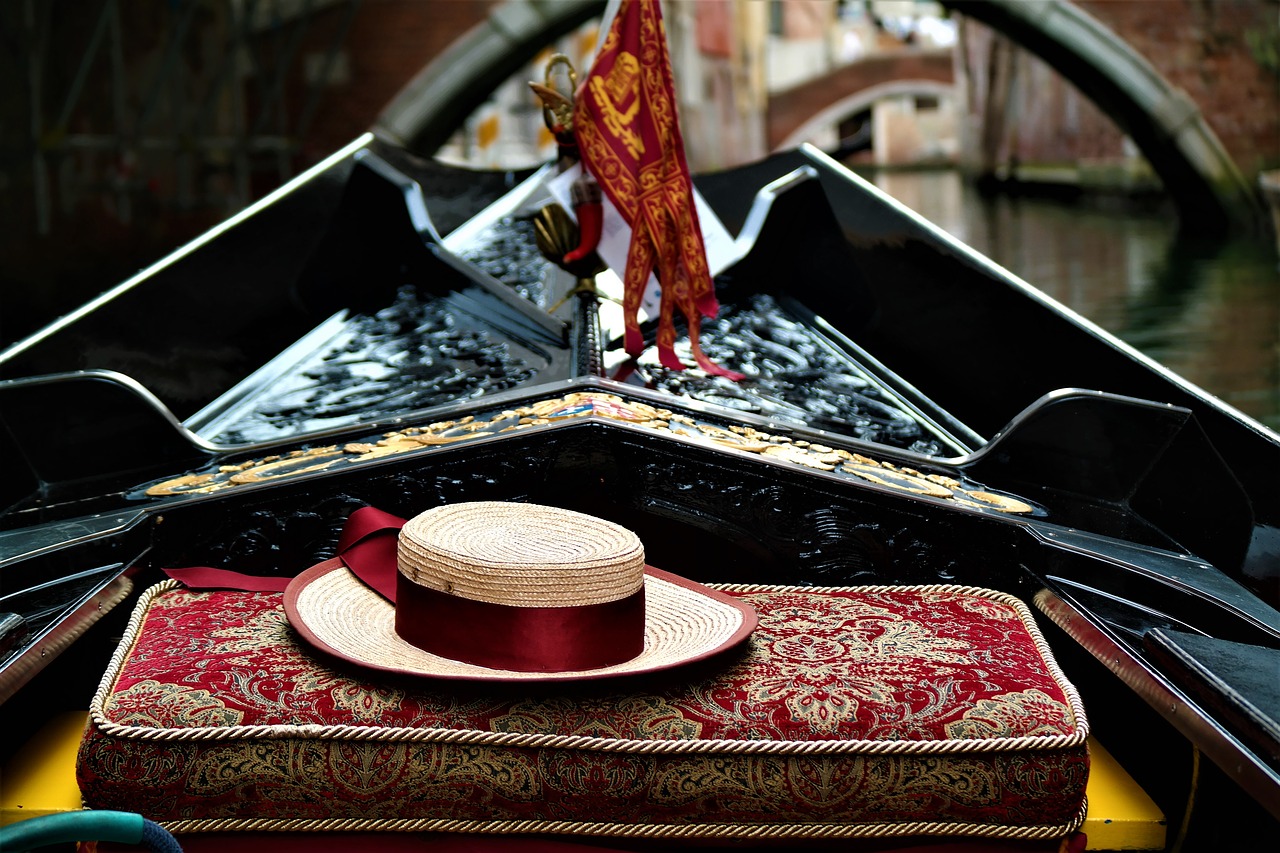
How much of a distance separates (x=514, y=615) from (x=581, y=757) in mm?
113

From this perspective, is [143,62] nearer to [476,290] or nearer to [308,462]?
[476,290]

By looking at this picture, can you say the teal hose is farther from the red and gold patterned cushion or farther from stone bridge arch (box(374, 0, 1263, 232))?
stone bridge arch (box(374, 0, 1263, 232))

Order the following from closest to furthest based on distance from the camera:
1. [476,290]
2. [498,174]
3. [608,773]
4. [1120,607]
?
1. [608,773]
2. [1120,607]
3. [476,290]
4. [498,174]

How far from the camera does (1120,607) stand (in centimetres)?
109

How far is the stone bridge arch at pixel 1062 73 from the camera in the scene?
24.2ft

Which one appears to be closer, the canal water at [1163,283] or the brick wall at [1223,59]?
the canal water at [1163,283]

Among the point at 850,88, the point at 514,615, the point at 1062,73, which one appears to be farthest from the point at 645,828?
the point at 850,88

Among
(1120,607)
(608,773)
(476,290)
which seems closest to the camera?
(608,773)

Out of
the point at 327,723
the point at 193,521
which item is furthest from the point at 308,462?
the point at 327,723

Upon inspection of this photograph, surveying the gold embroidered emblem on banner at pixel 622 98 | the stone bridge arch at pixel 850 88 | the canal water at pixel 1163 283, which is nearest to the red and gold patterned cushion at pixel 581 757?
the gold embroidered emblem on banner at pixel 622 98

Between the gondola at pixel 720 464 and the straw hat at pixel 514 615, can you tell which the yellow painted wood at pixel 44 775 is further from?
the straw hat at pixel 514 615

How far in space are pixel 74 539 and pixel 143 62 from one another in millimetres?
5668

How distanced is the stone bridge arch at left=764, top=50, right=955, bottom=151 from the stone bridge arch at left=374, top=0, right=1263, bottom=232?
43.5 ft

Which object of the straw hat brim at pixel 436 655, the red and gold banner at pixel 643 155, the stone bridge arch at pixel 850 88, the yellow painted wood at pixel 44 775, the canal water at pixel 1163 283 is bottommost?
the canal water at pixel 1163 283
